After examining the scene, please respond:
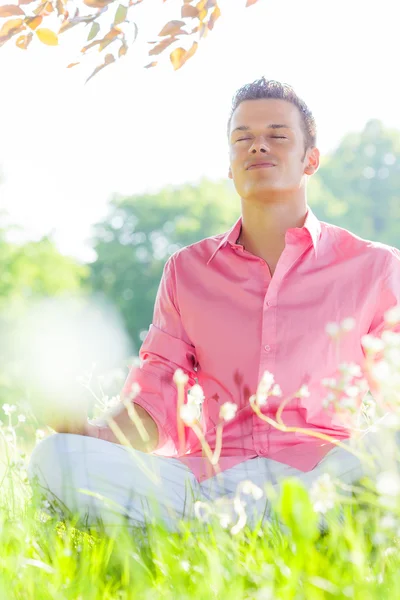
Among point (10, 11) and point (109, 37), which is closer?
point (10, 11)

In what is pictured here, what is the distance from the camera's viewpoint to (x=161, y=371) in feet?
13.0

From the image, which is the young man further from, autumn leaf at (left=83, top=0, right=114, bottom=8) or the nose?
autumn leaf at (left=83, top=0, right=114, bottom=8)

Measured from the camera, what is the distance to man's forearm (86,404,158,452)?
3533 mm

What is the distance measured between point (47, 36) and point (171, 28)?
506mm

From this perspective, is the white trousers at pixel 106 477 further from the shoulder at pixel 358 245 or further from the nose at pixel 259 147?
the nose at pixel 259 147

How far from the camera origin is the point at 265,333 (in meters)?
3.80

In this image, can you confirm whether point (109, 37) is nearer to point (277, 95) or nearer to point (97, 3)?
point (97, 3)

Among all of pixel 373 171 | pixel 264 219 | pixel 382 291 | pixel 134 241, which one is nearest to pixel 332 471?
pixel 382 291

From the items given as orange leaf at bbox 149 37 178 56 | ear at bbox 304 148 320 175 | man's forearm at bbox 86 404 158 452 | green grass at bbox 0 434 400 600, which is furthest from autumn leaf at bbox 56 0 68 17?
green grass at bbox 0 434 400 600

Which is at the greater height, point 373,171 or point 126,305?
point 373,171

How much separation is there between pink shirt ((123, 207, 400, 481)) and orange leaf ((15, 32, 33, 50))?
1.27m

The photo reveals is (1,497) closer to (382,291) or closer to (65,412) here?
(65,412)

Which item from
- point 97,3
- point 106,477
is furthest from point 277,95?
point 106,477

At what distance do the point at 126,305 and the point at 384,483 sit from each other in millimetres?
29469
